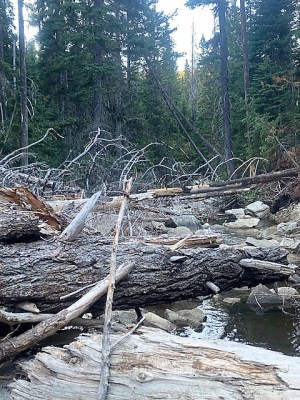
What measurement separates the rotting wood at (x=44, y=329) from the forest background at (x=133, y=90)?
36.5ft

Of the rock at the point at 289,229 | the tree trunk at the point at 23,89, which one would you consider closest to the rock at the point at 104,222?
the rock at the point at 289,229

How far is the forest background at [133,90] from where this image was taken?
16906 millimetres

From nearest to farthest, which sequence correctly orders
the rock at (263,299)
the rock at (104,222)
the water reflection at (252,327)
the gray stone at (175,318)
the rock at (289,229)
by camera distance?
1. the water reflection at (252,327)
2. the gray stone at (175,318)
3. the rock at (263,299)
4. the rock at (104,222)
5. the rock at (289,229)

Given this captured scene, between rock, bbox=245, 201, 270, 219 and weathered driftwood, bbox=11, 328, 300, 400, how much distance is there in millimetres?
12830

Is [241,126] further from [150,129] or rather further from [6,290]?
[6,290]

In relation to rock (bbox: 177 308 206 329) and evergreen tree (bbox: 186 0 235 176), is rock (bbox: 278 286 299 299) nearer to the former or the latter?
rock (bbox: 177 308 206 329)

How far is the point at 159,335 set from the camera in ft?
9.85

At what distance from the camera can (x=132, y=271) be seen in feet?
13.9

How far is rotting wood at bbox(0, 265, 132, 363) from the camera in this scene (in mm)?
3514

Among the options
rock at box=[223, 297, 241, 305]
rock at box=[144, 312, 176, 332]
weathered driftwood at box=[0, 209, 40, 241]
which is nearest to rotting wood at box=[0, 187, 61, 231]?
weathered driftwood at box=[0, 209, 40, 241]

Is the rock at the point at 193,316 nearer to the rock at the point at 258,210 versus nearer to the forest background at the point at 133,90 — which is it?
the forest background at the point at 133,90

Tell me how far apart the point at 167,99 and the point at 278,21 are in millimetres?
6391

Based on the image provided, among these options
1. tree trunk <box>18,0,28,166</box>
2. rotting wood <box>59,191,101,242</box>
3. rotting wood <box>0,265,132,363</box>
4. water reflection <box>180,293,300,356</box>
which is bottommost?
water reflection <box>180,293,300,356</box>

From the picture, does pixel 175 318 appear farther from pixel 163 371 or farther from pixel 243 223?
pixel 243 223
